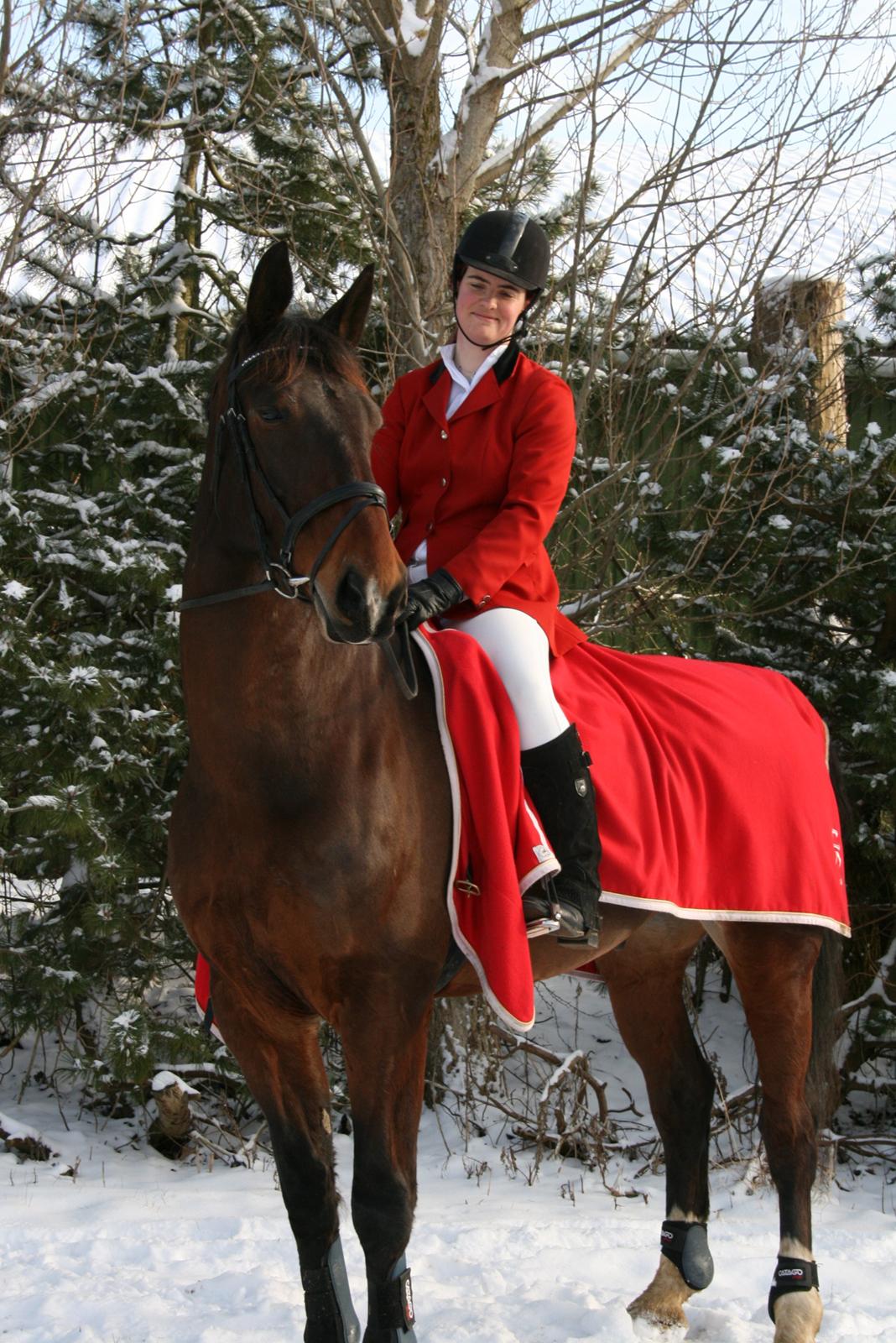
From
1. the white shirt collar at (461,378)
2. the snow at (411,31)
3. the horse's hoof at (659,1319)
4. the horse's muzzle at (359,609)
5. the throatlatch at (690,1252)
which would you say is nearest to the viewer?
the horse's muzzle at (359,609)

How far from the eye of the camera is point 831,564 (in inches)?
234

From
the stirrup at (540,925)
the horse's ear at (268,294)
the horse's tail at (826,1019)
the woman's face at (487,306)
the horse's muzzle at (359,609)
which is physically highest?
the woman's face at (487,306)

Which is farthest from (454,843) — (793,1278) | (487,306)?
(793,1278)

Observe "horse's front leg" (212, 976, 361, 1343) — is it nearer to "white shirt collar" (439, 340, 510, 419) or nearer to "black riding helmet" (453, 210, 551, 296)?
"white shirt collar" (439, 340, 510, 419)

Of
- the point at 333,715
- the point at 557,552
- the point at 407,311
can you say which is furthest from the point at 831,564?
the point at 333,715

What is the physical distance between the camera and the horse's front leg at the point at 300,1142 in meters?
2.82

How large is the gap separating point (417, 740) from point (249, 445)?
2.61ft

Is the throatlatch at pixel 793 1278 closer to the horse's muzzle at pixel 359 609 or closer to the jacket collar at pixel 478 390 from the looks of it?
the horse's muzzle at pixel 359 609

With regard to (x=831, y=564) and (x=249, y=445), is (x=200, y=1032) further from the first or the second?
(x=831, y=564)

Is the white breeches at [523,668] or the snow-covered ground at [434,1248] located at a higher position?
the white breeches at [523,668]

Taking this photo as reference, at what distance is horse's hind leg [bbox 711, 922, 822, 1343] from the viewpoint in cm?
353

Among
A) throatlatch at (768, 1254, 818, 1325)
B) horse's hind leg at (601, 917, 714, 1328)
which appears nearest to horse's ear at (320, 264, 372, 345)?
horse's hind leg at (601, 917, 714, 1328)

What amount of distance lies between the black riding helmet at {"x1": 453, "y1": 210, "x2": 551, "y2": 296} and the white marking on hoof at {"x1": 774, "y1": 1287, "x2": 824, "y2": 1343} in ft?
9.63

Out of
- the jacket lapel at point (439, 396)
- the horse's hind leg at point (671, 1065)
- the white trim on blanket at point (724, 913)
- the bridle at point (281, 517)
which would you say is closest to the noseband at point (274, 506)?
the bridle at point (281, 517)
